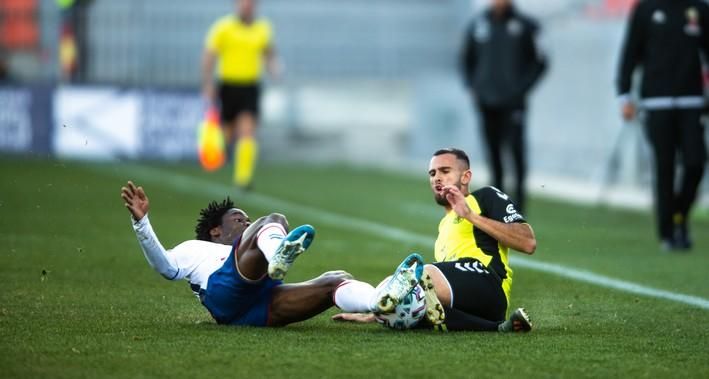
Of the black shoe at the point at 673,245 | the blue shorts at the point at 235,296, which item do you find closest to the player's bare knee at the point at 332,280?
the blue shorts at the point at 235,296

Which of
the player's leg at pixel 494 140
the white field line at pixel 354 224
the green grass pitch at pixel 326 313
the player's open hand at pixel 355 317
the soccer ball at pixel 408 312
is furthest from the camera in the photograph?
the player's leg at pixel 494 140

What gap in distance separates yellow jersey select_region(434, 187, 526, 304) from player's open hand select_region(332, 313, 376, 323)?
45cm

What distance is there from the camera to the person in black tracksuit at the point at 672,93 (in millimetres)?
11680

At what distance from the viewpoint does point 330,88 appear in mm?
26891

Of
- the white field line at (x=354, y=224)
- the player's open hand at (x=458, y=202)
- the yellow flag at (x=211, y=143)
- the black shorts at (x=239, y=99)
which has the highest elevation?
the player's open hand at (x=458, y=202)

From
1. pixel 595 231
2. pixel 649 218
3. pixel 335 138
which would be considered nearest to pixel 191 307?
pixel 595 231

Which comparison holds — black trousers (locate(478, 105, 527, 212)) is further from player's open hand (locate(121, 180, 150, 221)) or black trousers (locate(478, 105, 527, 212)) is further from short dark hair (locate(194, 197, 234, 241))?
player's open hand (locate(121, 180, 150, 221))

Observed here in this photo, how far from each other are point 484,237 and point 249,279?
3.72 feet

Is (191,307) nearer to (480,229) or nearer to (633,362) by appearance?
(480,229)

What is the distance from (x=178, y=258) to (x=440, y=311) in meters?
1.23

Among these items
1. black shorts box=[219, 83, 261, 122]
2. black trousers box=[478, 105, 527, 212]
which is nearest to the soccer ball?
black trousers box=[478, 105, 527, 212]

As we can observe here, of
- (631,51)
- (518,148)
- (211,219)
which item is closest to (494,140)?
(518,148)

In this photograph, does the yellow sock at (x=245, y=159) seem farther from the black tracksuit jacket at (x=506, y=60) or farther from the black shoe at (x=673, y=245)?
the black shoe at (x=673, y=245)

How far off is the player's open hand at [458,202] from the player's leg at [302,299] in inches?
23.4
